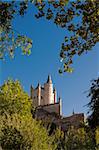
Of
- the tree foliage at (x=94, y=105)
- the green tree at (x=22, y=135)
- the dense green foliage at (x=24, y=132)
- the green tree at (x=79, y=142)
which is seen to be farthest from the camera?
the green tree at (x=79, y=142)

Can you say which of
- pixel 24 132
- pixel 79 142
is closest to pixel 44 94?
pixel 79 142

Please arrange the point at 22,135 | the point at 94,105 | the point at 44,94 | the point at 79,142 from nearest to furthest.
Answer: the point at 94,105 < the point at 22,135 < the point at 79,142 < the point at 44,94

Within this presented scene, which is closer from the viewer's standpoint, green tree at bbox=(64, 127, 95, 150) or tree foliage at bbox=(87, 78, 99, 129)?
tree foliage at bbox=(87, 78, 99, 129)

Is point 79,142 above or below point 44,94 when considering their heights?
below

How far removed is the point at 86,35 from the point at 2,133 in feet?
77.9

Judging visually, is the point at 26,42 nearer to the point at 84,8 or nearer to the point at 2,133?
the point at 84,8

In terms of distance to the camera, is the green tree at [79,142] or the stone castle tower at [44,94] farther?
the stone castle tower at [44,94]

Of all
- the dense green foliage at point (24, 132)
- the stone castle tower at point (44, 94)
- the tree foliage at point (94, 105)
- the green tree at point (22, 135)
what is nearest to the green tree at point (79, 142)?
the dense green foliage at point (24, 132)

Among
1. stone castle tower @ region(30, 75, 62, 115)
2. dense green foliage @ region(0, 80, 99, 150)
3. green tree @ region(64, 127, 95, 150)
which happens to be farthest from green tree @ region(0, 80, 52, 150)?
stone castle tower @ region(30, 75, 62, 115)

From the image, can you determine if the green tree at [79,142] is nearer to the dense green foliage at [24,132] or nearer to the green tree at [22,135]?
the dense green foliage at [24,132]

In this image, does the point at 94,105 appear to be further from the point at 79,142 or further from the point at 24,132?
the point at 79,142

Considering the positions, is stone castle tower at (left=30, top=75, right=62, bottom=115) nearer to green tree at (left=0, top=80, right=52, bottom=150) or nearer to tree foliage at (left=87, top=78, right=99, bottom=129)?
green tree at (left=0, top=80, right=52, bottom=150)

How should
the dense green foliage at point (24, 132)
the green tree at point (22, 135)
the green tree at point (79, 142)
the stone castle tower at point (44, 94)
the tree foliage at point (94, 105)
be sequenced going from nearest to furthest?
1. the tree foliage at point (94, 105)
2. the green tree at point (22, 135)
3. the dense green foliage at point (24, 132)
4. the green tree at point (79, 142)
5. the stone castle tower at point (44, 94)

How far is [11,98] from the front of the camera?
52.9 meters
